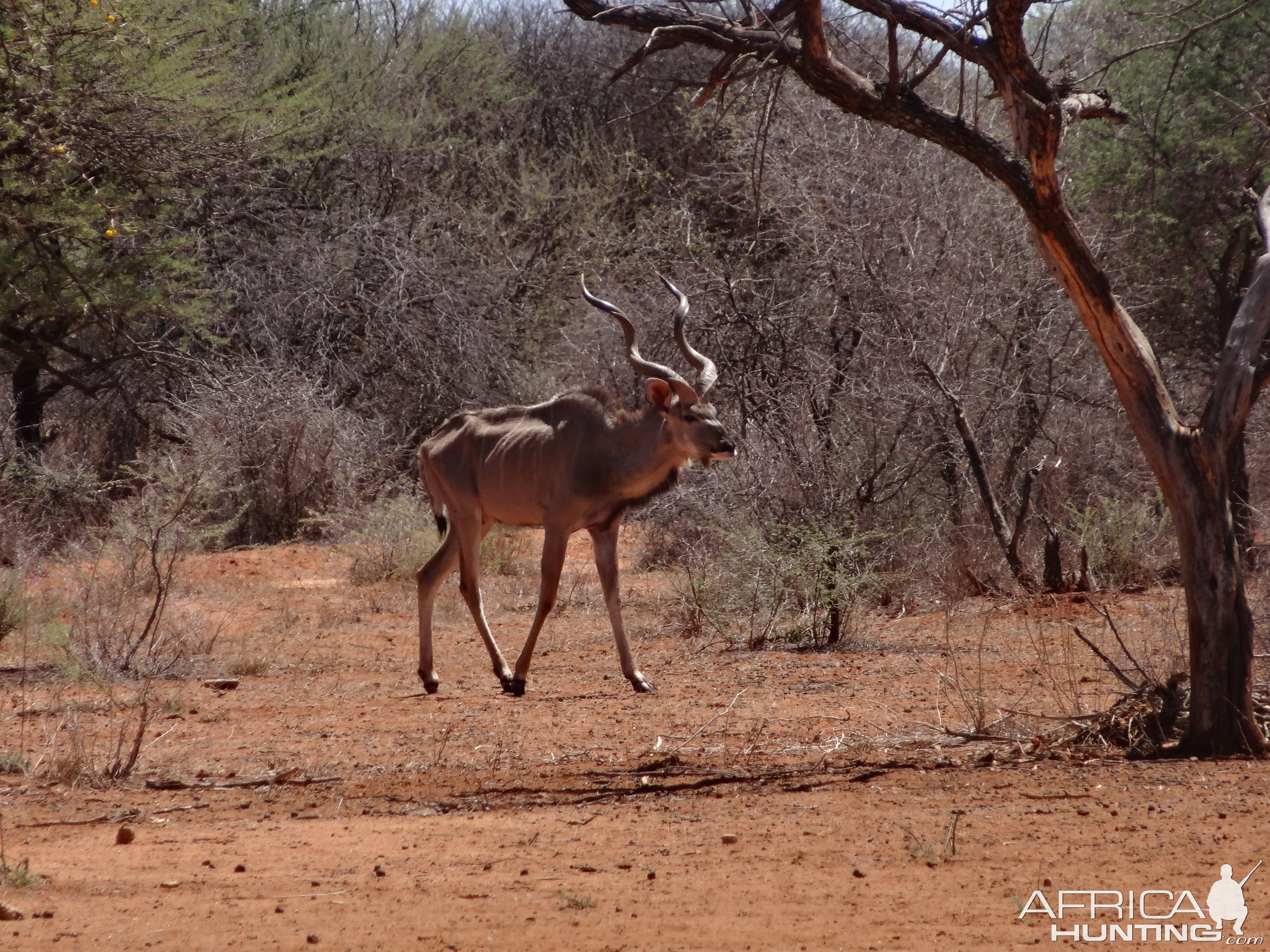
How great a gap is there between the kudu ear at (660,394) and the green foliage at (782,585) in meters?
1.67

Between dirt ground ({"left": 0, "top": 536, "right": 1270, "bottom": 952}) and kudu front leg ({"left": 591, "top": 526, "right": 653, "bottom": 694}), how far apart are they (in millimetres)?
246

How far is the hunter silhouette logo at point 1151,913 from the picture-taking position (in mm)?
3920

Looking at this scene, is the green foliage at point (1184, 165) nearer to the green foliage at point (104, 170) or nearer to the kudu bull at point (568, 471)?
the kudu bull at point (568, 471)

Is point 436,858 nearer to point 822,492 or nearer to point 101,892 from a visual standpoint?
point 101,892

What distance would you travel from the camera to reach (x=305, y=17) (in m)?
20.3

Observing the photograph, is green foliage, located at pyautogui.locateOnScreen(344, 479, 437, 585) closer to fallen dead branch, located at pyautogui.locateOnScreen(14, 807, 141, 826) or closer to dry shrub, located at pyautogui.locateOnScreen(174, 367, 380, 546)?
dry shrub, located at pyautogui.locateOnScreen(174, 367, 380, 546)

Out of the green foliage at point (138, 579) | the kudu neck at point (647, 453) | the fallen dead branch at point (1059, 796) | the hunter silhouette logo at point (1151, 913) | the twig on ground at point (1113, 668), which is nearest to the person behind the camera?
the hunter silhouette logo at point (1151, 913)

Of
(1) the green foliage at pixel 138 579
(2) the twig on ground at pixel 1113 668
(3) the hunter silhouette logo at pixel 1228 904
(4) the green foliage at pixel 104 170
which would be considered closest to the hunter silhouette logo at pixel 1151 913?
(3) the hunter silhouette logo at pixel 1228 904

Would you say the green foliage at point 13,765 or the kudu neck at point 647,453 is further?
the kudu neck at point 647,453

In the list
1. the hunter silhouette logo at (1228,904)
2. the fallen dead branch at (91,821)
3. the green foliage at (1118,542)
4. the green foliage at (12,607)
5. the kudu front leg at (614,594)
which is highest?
the green foliage at (1118,542)

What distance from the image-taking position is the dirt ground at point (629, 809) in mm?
4102

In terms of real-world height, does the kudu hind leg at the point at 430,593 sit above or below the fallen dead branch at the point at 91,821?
above

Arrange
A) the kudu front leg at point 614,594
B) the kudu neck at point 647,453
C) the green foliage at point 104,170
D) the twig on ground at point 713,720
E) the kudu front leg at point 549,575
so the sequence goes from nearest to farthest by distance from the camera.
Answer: the twig on ground at point 713,720 < the kudu front leg at point 614,594 < the kudu front leg at point 549,575 < the kudu neck at point 647,453 < the green foliage at point 104,170

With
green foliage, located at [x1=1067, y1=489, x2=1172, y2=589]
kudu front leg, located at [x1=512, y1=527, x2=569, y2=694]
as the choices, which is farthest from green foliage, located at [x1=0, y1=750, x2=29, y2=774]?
green foliage, located at [x1=1067, y1=489, x2=1172, y2=589]
